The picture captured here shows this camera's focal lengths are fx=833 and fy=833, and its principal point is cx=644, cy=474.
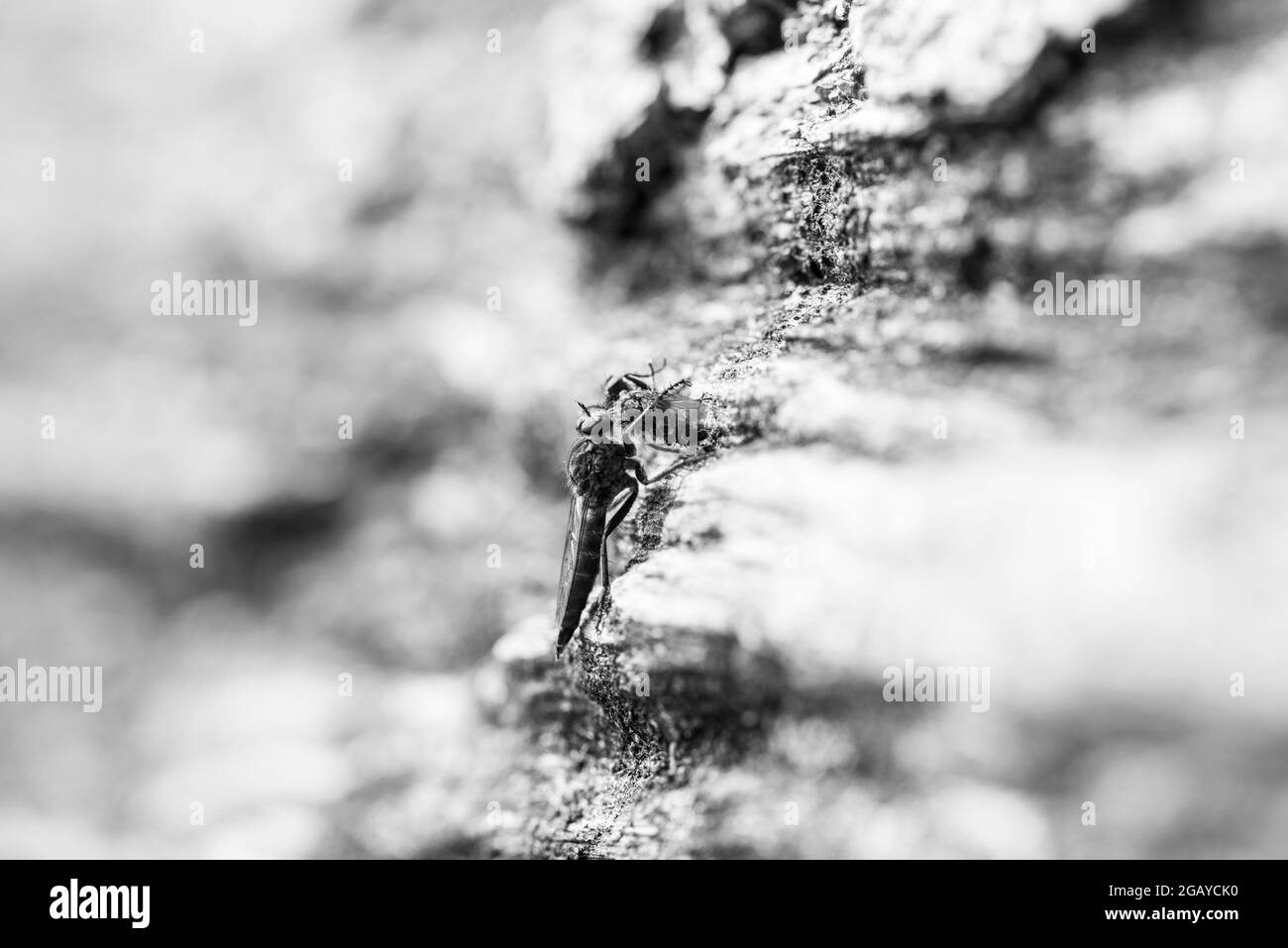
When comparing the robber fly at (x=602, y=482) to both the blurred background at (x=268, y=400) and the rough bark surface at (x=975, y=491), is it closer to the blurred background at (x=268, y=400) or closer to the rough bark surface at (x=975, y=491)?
the rough bark surface at (x=975, y=491)

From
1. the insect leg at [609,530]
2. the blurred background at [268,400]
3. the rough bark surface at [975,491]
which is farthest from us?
the blurred background at [268,400]

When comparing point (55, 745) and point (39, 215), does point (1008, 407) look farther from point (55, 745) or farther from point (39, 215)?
point (39, 215)

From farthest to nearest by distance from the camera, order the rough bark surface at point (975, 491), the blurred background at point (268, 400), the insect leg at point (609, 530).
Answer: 1. the blurred background at point (268, 400)
2. the insect leg at point (609, 530)
3. the rough bark surface at point (975, 491)

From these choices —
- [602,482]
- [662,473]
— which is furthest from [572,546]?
[662,473]

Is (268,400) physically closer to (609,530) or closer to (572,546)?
(572,546)

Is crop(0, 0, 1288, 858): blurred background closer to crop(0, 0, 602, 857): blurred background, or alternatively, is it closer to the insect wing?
crop(0, 0, 602, 857): blurred background

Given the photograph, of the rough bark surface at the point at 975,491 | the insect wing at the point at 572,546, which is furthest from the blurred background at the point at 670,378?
the insect wing at the point at 572,546

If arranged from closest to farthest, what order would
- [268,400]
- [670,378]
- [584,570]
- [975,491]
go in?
1. [975,491]
2. [584,570]
3. [670,378]
4. [268,400]
